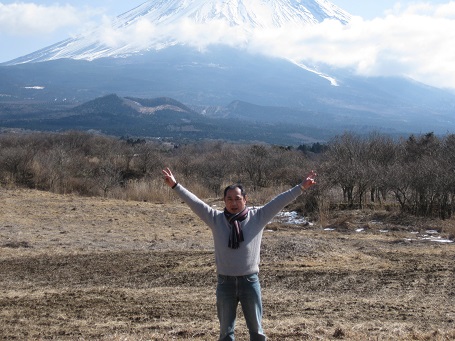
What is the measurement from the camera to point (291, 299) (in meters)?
9.14

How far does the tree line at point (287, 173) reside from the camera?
22.8 meters

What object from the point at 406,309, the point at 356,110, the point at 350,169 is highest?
the point at 356,110

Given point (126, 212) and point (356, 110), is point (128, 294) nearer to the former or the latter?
point (126, 212)

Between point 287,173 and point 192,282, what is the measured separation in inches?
1036

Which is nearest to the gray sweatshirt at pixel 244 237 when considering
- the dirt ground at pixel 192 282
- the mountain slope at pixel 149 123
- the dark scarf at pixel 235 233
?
the dark scarf at pixel 235 233

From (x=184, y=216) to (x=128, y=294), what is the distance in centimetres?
1294

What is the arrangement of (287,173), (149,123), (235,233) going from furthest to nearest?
1. (149,123)
2. (287,173)
3. (235,233)

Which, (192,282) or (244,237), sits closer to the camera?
(244,237)

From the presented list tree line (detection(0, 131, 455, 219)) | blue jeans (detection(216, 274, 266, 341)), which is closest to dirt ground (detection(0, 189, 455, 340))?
blue jeans (detection(216, 274, 266, 341))

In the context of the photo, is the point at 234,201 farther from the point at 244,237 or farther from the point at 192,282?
the point at 192,282

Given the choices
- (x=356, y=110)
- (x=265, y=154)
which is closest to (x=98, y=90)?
(x=356, y=110)

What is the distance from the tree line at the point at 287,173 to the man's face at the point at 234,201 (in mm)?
18254

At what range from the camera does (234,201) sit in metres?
4.82

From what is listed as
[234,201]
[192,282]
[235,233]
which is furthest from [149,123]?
[235,233]
